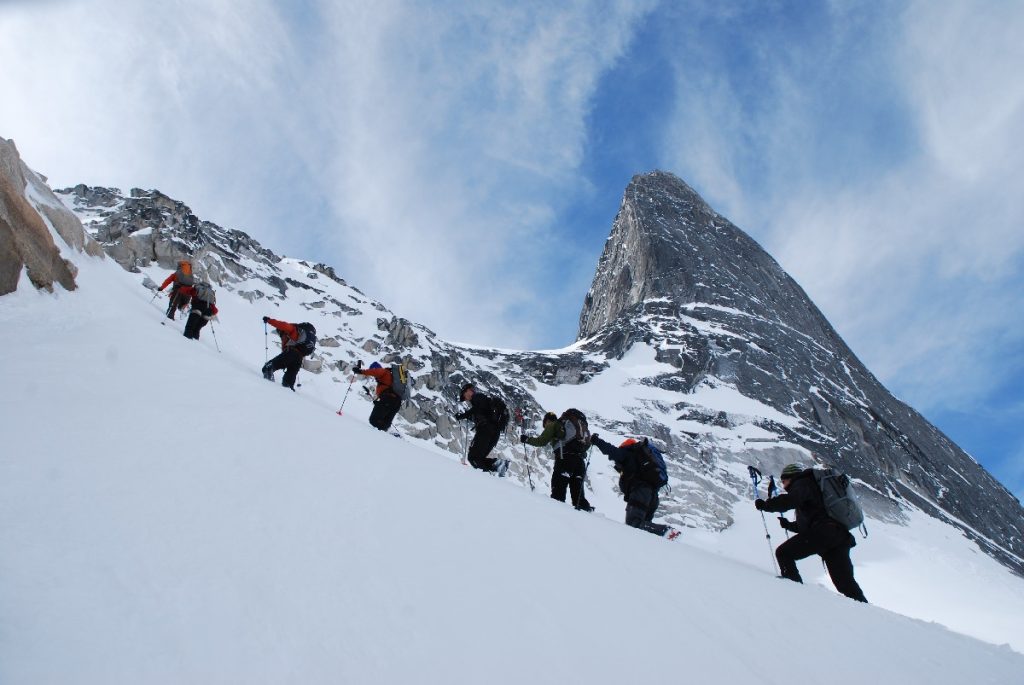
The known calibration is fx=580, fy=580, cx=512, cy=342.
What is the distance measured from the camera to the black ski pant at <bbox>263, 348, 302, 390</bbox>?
10.3 m

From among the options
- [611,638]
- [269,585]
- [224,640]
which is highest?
[611,638]

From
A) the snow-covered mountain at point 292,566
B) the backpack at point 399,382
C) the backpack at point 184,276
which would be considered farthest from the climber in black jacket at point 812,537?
the backpack at point 184,276

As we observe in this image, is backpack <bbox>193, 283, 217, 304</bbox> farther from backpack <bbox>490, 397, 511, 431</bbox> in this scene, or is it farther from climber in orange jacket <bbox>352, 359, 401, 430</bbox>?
backpack <bbox>490, 397, 511, 431</bbox>

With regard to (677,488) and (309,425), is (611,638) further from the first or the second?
(677,488)

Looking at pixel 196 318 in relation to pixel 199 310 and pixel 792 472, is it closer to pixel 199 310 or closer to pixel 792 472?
pixel 199 310

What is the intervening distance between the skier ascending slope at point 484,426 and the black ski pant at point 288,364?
319cm

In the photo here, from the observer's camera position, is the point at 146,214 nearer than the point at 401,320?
Yes

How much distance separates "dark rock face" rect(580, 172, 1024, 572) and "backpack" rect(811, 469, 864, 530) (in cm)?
4370

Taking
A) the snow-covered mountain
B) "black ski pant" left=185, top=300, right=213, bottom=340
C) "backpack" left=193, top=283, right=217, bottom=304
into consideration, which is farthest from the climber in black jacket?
"backpack" left=193, top=283, right=217, bottom=304

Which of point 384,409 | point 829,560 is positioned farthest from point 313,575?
point 384,409

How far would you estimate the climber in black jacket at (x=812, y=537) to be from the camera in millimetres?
6676

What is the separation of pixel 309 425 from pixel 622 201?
4204 inches

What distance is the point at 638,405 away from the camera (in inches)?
2104

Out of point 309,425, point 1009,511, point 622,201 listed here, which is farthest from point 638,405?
point 622,201
